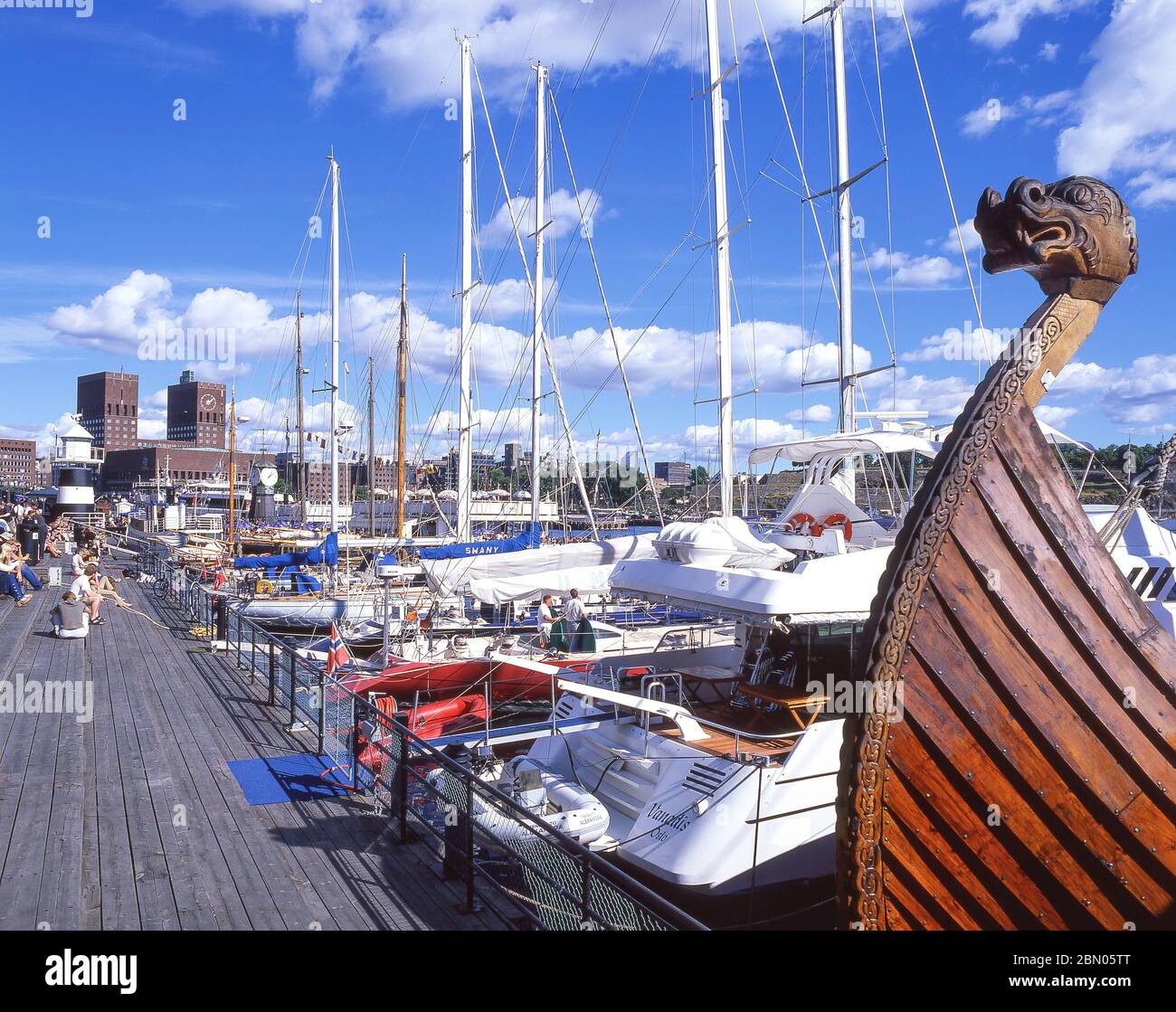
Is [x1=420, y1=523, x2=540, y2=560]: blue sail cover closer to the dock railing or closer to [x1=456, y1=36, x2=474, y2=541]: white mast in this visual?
[x1=456, y1=36, x2=474, y2=541]: white mast

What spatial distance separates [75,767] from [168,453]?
108934mm

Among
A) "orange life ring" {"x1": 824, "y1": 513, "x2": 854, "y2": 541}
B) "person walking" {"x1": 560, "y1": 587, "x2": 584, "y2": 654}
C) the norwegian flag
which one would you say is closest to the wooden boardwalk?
the norwegian flag

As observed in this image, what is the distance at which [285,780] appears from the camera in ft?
26.1

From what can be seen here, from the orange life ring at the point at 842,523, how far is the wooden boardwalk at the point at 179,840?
7087mm

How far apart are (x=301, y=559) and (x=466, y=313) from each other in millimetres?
8818

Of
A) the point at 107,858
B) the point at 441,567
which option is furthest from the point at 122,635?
the point at 107,858

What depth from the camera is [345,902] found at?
5.50 metres

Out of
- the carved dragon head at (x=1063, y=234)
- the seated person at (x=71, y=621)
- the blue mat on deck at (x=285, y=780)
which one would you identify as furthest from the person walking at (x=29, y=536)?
the carved dragon head at (x=1063, y=234)

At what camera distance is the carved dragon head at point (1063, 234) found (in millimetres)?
3502

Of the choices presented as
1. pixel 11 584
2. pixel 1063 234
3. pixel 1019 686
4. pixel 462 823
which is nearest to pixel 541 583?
pixel 462 823

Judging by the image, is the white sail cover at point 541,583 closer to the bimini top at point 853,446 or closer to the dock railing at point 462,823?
the bimini top at point 853,446

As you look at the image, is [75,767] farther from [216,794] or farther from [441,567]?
[441,567]
